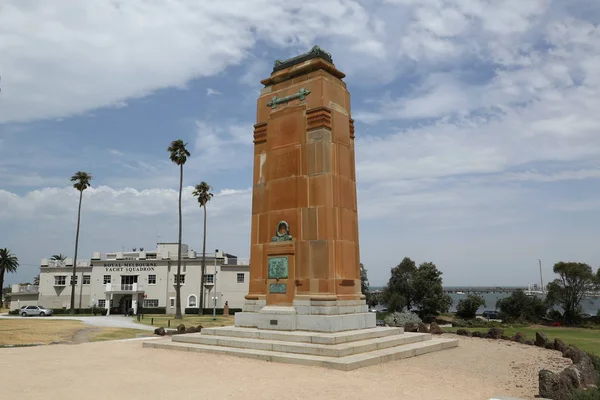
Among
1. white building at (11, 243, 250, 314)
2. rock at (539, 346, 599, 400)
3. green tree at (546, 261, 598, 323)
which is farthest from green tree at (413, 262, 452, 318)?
rock at (539, 346, 599, 400)

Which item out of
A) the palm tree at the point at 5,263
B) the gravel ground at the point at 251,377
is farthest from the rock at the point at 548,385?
the palm tree at the point at 5,263

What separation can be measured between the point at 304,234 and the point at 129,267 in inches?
2313

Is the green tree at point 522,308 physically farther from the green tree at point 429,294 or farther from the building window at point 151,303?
the building window at point 151,303

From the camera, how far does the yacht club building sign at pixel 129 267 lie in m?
Result: 68.4

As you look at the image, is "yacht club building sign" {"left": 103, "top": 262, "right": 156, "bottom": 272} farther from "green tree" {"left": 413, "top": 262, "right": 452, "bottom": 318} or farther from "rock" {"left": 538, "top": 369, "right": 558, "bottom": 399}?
"rock" {"left": 538, "top": 369, "right": 558, "bottom": 399}

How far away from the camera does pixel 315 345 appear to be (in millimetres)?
14219

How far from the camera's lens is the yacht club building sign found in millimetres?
68438

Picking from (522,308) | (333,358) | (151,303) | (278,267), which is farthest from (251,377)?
(522,308)

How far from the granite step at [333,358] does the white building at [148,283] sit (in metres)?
51.0

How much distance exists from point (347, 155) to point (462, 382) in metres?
10.5

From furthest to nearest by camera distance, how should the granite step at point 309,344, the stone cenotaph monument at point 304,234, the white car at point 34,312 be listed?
the white car at point 34,312
the stone cenotaph monument at point 304,234
the granite step at point 309,344

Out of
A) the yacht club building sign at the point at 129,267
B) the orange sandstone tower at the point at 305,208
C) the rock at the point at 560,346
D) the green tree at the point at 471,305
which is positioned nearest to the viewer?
the orange sandstone tower at the point at 305,208

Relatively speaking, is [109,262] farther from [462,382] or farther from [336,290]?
[462,382]

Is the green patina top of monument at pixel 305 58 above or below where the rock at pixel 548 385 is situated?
above
